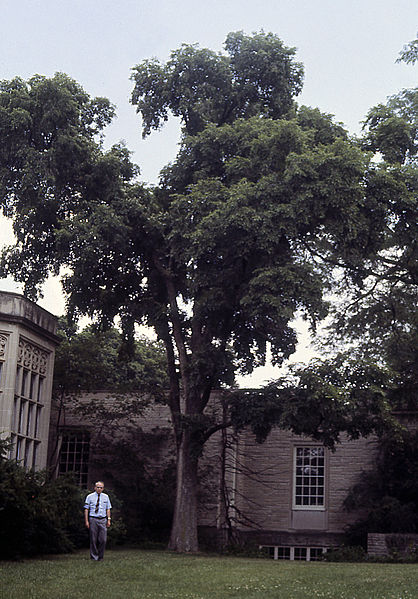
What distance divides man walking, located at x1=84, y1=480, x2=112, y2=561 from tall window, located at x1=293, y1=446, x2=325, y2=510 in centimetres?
1295

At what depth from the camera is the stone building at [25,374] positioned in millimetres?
22547

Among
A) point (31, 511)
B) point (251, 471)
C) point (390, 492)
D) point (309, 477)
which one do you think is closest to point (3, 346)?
point (31, 511)

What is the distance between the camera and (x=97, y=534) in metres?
17.8

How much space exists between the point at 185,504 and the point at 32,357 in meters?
6.11

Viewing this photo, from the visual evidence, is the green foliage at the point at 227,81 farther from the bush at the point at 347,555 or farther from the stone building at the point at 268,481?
the bush at the point at 347,555

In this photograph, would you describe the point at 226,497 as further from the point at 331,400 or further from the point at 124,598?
the point at 124,598

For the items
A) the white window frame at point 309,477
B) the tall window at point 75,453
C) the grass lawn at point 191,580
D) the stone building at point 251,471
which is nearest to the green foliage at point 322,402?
the grass lawn at point 191,580

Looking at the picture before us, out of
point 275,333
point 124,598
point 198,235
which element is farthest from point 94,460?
point 124,598

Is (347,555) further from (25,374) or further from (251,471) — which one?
(25,374)

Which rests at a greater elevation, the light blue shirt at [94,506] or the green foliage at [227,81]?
the green foliage at [227,81]

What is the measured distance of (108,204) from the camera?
24.5 metres

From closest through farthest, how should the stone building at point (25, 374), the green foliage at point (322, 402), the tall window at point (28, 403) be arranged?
the green foliage at point (322, 402) < the stone building at point (25, 374) < the tall window at point (28, 403)

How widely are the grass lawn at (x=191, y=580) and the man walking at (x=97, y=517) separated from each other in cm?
36

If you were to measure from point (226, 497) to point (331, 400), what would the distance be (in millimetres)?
9106
